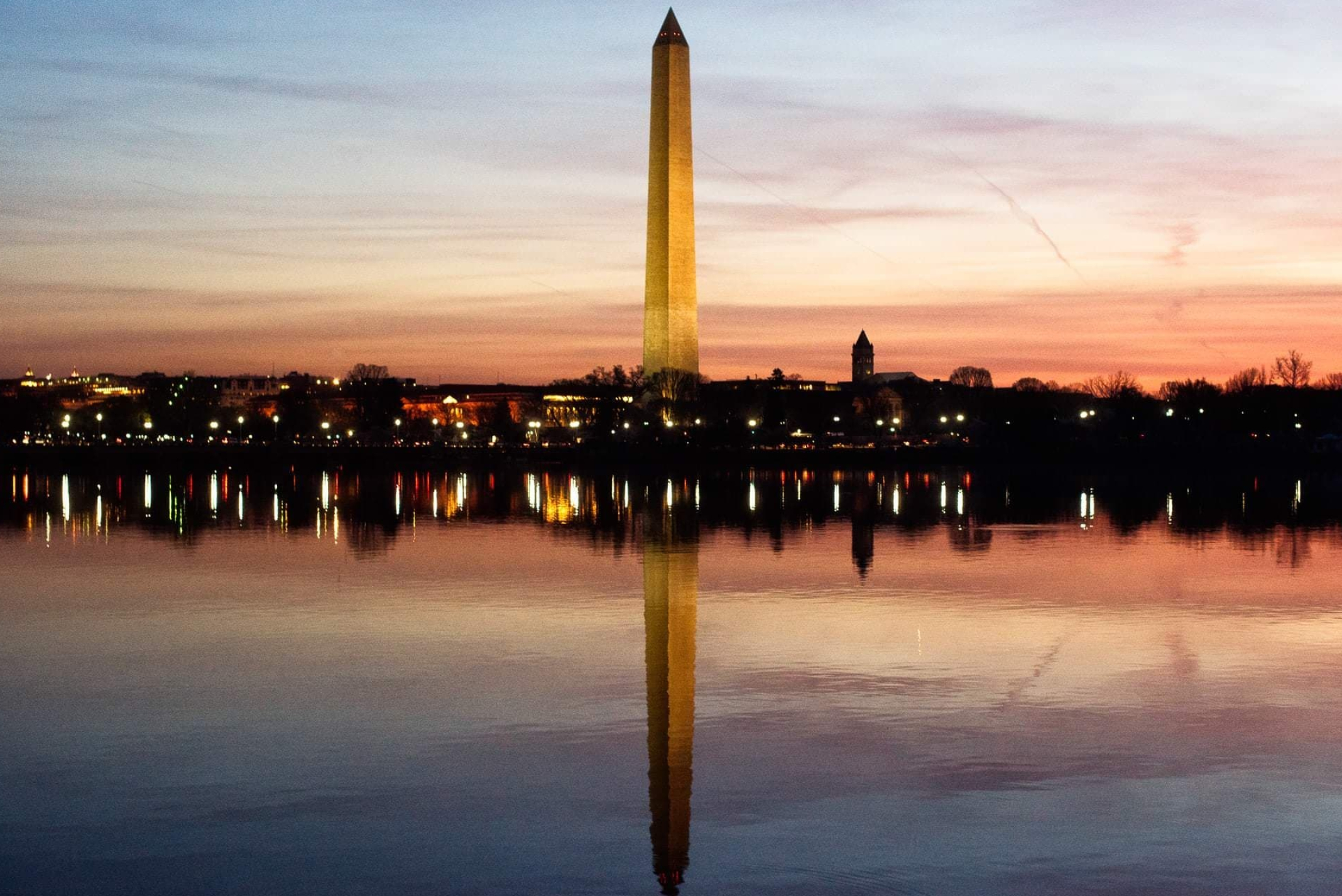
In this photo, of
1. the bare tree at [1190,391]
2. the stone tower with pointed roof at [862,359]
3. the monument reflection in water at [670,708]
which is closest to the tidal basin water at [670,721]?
the monument reflection in water at [670,708]

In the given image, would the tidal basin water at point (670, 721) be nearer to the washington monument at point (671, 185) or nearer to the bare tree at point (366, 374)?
the washington monument at point (671, 185)

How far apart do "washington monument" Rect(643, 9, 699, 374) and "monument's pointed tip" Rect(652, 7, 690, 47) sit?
0.07 feet

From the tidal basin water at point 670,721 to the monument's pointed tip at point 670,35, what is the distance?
3830 centimetres

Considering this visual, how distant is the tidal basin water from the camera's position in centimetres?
742

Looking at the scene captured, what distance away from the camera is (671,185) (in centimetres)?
5772

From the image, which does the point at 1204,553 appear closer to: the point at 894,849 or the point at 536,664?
the point at 536,664

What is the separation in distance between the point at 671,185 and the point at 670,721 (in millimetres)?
48569

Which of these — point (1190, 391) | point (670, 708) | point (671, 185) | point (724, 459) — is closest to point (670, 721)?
point (670, 708)

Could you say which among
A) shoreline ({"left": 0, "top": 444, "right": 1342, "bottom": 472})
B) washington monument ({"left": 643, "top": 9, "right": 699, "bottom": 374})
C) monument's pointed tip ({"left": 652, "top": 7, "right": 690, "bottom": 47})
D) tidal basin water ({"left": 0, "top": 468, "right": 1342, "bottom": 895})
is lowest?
tidal basin water ({"left": 0, "top": 468, "right": 1342, "bottom": 895})

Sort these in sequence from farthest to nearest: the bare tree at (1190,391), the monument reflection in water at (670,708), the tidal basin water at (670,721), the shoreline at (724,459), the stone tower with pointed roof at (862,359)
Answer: the stone tower with pointed roof at (862,359), the bare tree at (1190,391), the shoreline at (724,459), the monument reflection in water at (670,708), the tidal basin water at (670,721)

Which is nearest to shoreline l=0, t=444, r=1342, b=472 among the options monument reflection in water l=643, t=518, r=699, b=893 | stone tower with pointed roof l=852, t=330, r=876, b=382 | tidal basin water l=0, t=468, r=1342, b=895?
tidal basin water l=0, t=468, r=1342, b=895

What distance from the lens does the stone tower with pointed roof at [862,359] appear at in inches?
6516

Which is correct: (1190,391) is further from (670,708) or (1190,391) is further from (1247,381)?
(670,708)

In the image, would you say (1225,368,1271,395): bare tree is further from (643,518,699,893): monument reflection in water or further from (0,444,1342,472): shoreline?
(643,518,699,893): monument reflection in water
